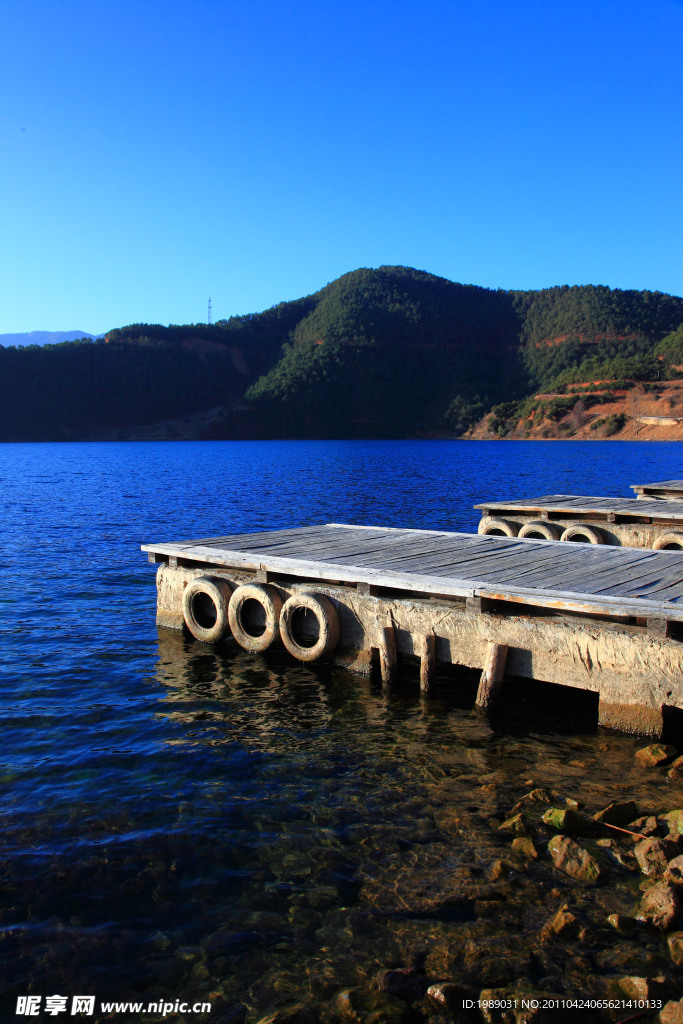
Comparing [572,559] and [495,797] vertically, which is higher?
[572,559]

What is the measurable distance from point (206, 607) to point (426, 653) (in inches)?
169

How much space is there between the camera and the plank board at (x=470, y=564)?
8.35 m

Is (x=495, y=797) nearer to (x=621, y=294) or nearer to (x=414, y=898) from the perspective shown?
(x=414, y=898)

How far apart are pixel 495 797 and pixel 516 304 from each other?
201320mm

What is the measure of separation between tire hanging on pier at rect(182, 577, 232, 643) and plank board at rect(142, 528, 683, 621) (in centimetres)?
40

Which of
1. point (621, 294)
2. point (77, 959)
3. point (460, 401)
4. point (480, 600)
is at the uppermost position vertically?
point (621, 294)

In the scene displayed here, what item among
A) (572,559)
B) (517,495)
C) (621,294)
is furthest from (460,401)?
(572,559)

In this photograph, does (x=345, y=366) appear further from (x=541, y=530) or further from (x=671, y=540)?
(x=671, y=540)

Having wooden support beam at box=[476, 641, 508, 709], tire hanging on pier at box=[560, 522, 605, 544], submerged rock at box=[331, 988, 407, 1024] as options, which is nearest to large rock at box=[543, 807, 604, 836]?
submerged rock at box=[331, 988, 407, 1024]

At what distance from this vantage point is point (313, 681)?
10.3 m

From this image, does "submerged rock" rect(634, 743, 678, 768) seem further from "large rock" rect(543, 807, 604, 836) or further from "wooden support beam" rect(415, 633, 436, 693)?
"wooden support beam" rect(415, 633, 436, 693)

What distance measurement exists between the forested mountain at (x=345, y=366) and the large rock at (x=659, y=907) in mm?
132733

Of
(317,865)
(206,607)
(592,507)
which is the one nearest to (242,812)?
(317,865)

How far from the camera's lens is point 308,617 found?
1056cm
